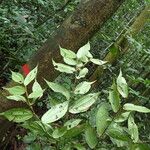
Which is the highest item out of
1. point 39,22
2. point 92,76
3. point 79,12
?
point 79,12

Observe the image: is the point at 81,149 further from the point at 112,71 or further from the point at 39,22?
the point at 112,71

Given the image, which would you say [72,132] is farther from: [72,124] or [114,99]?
[114,99]

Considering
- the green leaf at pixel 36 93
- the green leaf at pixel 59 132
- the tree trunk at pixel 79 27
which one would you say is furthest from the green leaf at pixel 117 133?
the tree trunk at pixel 79 27

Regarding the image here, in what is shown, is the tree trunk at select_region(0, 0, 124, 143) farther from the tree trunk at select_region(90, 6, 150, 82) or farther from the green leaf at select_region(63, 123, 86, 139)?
the tree trunk at select_region(90, 6, 150, 82)

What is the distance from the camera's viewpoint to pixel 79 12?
1.80 m

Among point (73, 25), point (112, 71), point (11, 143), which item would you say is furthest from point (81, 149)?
point (112, 71)

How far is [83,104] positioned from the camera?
109cm

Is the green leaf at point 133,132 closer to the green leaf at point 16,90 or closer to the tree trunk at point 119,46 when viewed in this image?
the green leaf at point 16,90

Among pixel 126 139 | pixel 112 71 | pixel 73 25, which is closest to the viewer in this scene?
pixel 126 139

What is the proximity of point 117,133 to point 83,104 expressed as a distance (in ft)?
0.42

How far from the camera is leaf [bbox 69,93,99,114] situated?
1.08m

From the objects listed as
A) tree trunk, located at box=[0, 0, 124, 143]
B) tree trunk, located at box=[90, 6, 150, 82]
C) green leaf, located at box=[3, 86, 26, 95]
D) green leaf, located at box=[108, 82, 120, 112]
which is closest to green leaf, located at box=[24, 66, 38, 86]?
green leaf, located at box=[3, 86, 26, 95]

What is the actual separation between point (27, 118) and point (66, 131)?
0.13 m

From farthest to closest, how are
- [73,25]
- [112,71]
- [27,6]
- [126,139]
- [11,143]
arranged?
[112,71] < [27,6] < [11,143] < [73,25] < [126,139]
